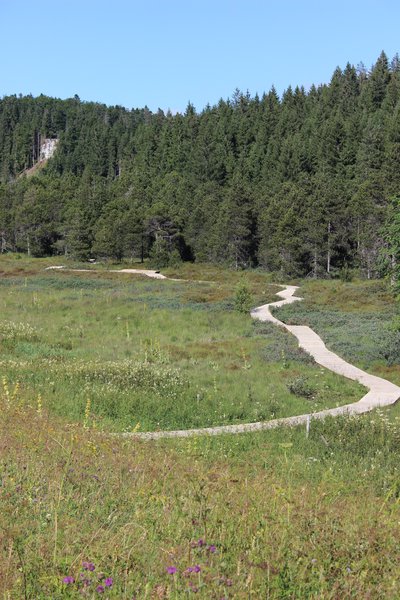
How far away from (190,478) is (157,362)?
1465cm

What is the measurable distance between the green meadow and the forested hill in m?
23.0

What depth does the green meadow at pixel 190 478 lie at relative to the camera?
439 cm

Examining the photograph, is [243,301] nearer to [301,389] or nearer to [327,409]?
[301,389]

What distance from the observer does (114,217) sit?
82812 millimetres

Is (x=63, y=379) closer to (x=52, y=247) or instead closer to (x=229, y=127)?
(x=52, y=247)

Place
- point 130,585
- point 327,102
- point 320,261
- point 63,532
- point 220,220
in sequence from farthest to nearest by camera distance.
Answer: point 327,102 < point 220,220 < point 320,261 < point 63,532 < point 130,585

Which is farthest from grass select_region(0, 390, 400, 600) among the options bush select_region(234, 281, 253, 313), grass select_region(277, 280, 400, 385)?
bush select_region(234, 281, 253, 313)

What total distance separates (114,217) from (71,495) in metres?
78.5

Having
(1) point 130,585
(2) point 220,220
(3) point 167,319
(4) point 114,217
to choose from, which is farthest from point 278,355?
(4) point 114,217

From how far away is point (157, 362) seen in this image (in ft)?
71.4

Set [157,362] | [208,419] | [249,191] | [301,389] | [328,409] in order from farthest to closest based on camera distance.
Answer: [249,191] < [157,362] < [301,389] < [328,409] < [208,419]

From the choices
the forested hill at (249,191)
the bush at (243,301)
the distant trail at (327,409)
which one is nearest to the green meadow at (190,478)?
the distant trail at (327,409)

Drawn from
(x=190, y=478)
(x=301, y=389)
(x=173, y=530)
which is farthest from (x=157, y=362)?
(x=173, y=530)

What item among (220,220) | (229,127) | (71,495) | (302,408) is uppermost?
(229,127)
